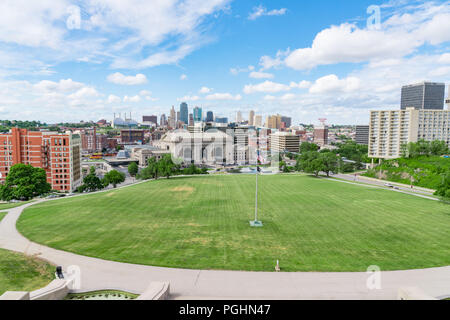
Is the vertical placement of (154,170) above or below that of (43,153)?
below

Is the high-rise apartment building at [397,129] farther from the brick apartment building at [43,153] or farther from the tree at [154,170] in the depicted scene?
the brick apartment building at [43,153]

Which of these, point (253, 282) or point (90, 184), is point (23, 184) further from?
point (253, 282)

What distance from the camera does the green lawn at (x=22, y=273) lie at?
1652 centimetres

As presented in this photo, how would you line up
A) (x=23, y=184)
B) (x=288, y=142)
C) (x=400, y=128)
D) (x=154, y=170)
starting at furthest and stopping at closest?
1. (x=288, y=142)
2. (x=400, y=128)
3. (x=154, y=170)
4. (x=23, y=184)

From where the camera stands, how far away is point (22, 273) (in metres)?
18.1

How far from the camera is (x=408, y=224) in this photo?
31297mm

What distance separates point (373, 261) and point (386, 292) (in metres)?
4.91

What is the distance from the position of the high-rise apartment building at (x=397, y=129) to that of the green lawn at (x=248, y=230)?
202 feet

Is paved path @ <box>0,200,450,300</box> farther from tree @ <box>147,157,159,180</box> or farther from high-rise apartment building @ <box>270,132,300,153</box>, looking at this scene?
high-rise apartment building @ <box>270,132,300,153</box>

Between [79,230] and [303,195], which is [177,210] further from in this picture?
[303,195]

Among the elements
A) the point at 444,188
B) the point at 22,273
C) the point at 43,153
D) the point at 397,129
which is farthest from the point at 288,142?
the point at 22,273

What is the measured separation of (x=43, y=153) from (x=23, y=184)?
20.8 metres

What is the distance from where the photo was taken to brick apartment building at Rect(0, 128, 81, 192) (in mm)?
77188
